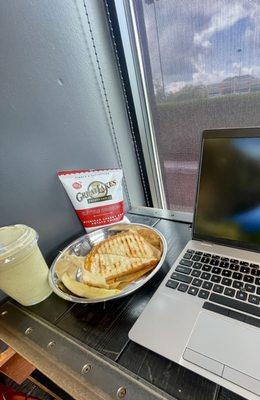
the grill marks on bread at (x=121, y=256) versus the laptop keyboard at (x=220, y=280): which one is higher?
the laptop keyboard at (x=220, y=280)

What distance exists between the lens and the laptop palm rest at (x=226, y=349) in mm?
289

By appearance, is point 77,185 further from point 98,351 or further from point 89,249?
point 98,351

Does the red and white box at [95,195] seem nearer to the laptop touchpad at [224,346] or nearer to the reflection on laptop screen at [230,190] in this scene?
the reflection on laptop screen at [230,190]

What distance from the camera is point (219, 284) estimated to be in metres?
0.40

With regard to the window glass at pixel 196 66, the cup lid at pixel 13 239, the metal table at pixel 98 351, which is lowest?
the metal table at pixel 98 351

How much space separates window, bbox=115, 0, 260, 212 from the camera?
56 centimetres

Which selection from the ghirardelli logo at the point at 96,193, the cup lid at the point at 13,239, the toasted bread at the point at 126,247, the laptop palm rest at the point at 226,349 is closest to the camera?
the laptop palm rest at the point at 226,349

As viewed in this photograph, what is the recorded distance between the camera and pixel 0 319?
48cm

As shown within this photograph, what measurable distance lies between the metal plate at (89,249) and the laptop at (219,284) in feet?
0.13

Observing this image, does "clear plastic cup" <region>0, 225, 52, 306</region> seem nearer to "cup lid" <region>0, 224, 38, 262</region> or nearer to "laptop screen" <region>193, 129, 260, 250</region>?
"cup lid" <region>0, 224, 38, 262</region>

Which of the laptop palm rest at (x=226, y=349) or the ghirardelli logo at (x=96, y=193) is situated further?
the ghirardelli logo at (x=96, y=193)

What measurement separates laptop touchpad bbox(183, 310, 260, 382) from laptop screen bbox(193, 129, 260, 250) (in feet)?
0.54

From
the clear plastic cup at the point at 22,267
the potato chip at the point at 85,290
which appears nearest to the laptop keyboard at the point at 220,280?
the potato chip at the point at 85,290

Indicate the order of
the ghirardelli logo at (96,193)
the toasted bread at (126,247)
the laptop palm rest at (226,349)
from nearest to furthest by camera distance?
the laptop palm rest at (226,349), the toasted bread at (126,247), the ghirardelli logo at (96,193)
